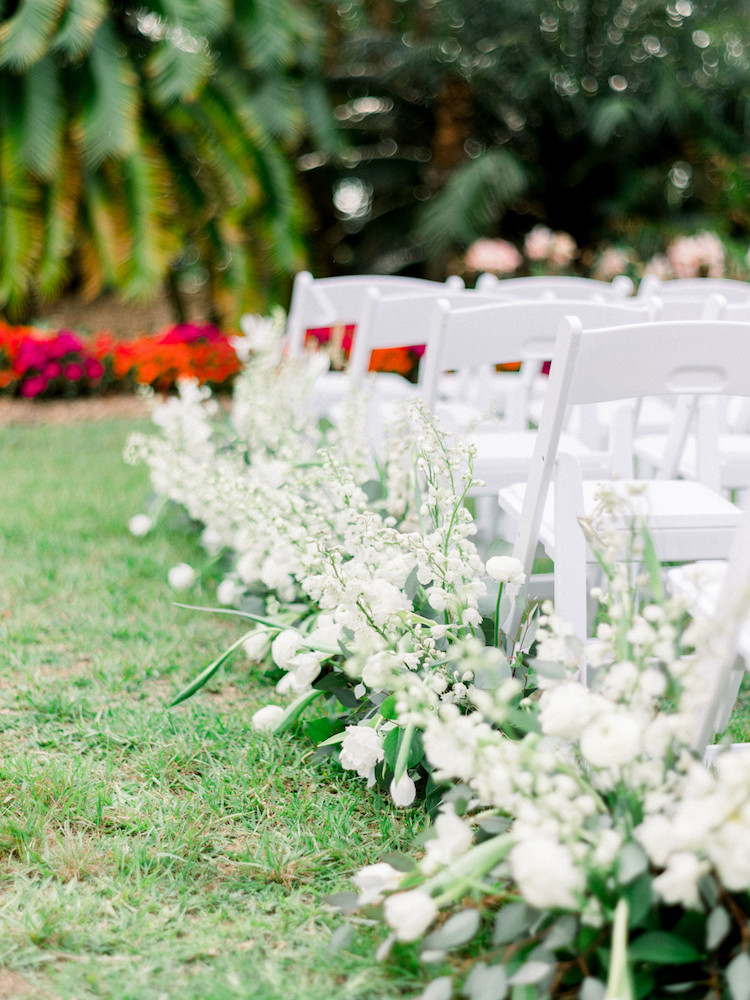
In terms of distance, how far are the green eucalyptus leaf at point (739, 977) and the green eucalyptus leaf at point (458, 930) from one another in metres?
0.33

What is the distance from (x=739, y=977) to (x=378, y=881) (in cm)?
53

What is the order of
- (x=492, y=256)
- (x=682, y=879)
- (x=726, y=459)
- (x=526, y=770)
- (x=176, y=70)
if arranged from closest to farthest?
(x=682, y=879), (x=526, y=770), (x=726, y=459), (x=176, y=70), (x=492, y=256)

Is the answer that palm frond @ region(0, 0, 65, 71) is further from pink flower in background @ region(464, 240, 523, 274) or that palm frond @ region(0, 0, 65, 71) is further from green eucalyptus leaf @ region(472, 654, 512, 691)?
green eucalyptus leaf @ region(472, 654, 512, 691)

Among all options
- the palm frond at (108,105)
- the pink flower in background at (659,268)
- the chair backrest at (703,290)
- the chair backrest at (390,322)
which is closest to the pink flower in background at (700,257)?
the pink flower in background at (659,268)

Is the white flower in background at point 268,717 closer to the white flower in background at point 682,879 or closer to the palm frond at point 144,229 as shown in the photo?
the white flower in background at point 682,879

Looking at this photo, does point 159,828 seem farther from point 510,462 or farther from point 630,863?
point 510,462

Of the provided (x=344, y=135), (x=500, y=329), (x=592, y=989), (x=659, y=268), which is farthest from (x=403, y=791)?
(x=344, y=135)

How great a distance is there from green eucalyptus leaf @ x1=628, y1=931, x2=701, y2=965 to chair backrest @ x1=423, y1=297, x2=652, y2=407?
152cm

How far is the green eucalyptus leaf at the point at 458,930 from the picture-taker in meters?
1.36

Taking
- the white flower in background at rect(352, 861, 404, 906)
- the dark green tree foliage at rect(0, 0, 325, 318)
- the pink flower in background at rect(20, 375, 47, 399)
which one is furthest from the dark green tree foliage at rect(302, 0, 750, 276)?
the white flower in background at rect(352, 861, 404, 906)

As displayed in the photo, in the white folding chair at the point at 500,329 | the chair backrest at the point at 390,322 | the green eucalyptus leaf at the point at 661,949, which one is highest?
the white folding chair at the point at 500,329

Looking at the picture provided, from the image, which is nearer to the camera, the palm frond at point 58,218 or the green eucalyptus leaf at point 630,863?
the green eucalyptus leaf at point 630,863

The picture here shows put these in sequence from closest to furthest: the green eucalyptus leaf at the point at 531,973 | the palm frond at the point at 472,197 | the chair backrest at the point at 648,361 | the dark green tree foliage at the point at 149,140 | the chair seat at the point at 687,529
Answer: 1. the green eucalyptus leaf at the point at 531,973
2. the chair backrest at the point at 648,361
3. the chair seat at the point at 687,529
4. the dark green tree foliage at the point at 149,140
5. the palm frond at the point at 472,197

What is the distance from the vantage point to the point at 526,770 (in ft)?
4.91
